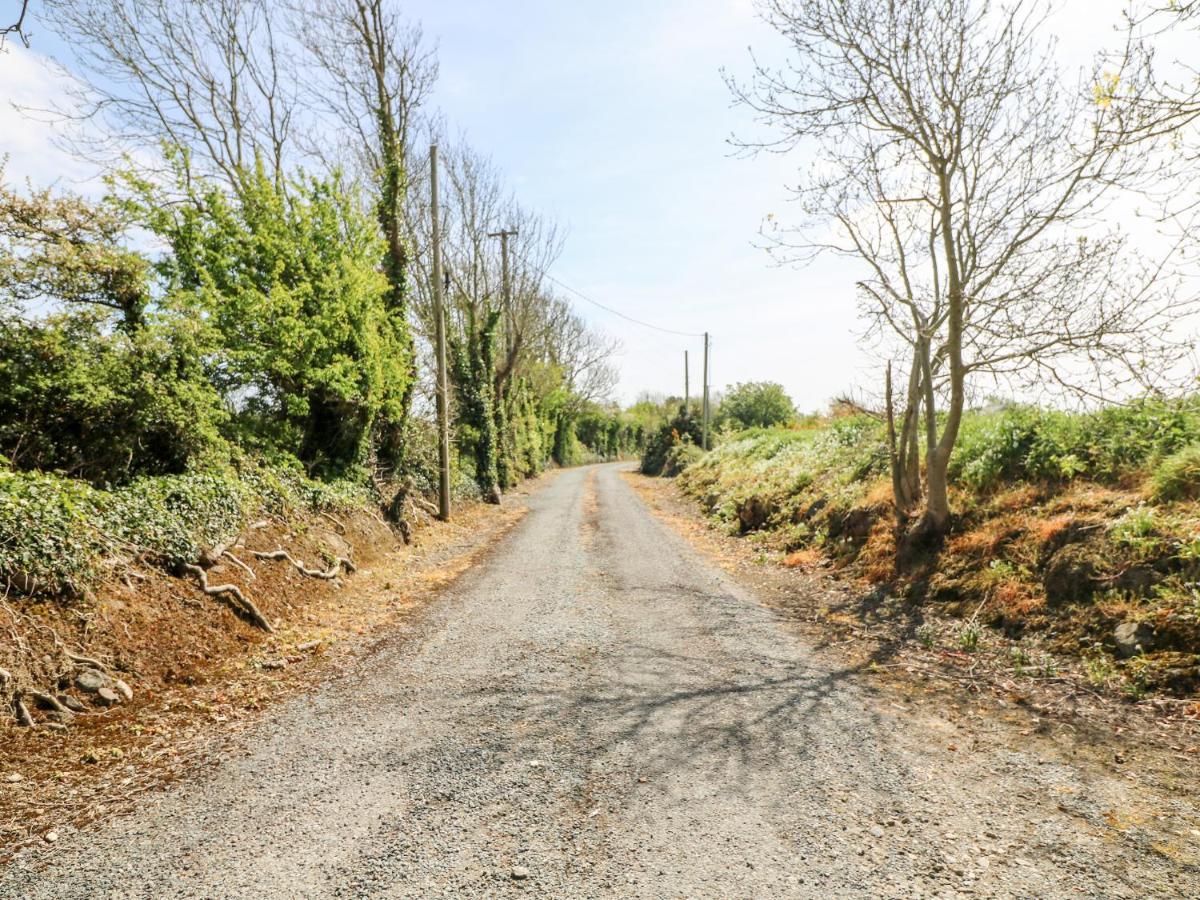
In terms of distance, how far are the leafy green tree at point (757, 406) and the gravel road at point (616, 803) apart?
29.9 metres

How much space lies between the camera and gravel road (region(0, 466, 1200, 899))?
2.93m

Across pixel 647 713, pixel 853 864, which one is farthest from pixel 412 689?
pixel 853 864

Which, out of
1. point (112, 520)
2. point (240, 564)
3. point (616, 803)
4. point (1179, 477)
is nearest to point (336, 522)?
point (240, 564)

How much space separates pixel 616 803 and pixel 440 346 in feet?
42.9

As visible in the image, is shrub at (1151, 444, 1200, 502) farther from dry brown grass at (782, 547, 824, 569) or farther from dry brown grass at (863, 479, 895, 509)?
dry brown grass at (782, 547, 824, 569)

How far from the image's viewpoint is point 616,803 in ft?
11.6

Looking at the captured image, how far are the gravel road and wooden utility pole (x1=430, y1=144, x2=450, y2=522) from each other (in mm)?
10037

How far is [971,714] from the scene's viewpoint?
4.71 metres

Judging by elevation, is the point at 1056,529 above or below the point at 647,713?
above

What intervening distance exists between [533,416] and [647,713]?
31.7 meters

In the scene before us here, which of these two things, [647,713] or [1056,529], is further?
[1056,529]

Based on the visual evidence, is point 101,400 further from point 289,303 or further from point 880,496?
point 880,496

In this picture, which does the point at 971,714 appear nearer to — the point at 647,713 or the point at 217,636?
the point at 647,713

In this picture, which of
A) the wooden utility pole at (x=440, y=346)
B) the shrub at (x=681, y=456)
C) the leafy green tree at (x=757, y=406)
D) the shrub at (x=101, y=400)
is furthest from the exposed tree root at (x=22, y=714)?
the leafy green tree at (x=757, y=406)
